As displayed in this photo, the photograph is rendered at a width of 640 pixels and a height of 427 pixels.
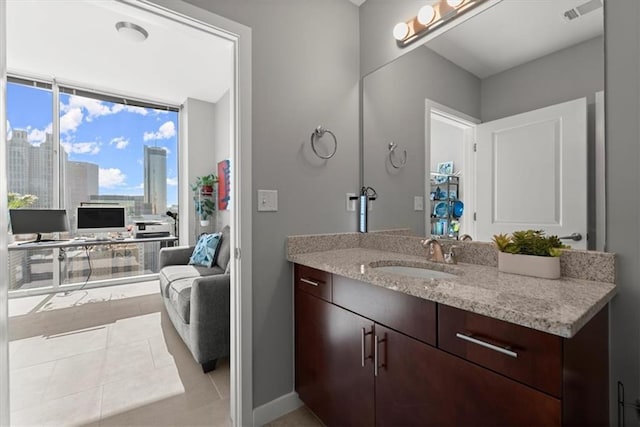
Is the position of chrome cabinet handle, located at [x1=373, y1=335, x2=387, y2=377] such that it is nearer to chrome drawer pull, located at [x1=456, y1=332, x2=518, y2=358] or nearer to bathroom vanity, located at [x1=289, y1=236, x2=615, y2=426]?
bathroom vanity, located at [x1=289, y1=236, x2=615, y2=426]

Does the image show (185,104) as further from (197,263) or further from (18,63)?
(197,263)

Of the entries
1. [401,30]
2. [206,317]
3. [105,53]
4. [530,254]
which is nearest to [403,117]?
[401,30]

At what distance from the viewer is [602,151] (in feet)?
3.38

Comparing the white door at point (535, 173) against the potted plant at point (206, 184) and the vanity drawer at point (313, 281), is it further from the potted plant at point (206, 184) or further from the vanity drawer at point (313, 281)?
the potted plant at point (206, 184)

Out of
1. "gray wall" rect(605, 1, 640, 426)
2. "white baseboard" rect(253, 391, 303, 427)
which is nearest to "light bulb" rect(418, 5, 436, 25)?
"gray wall" rect(605, 1, 640, 426)

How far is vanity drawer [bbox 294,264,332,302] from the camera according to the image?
4.63 feet

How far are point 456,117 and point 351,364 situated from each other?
134 centimetres

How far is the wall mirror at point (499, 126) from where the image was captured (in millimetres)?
1073

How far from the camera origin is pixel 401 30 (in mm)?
1667

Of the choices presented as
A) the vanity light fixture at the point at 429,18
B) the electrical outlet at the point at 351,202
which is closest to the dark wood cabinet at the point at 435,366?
the electrical outlet at the point at 351,202

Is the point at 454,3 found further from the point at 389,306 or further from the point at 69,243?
the point at 69,243

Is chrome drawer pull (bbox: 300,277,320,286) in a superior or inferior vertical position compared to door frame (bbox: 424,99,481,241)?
inferior

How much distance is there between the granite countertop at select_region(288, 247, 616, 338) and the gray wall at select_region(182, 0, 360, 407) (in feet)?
1.34

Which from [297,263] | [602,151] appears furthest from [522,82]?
[297,263]
